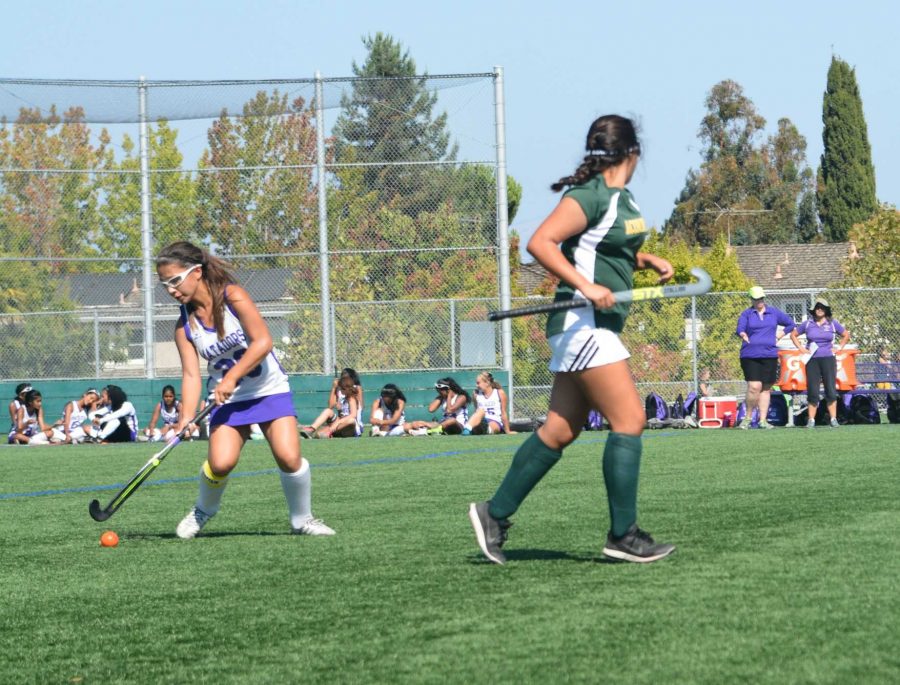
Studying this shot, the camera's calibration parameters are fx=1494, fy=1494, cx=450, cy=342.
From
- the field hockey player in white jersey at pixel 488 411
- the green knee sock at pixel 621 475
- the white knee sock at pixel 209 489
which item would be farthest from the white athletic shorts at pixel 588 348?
the field hockey player in white jersey at pixel 488 411

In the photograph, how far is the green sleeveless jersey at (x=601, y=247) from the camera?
6.16 meters

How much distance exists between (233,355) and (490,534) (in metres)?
2.21

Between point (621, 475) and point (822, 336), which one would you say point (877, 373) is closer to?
point (822, 336)

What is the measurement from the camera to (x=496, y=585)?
5.77 meters

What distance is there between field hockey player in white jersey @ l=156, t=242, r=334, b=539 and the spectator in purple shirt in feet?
43.5

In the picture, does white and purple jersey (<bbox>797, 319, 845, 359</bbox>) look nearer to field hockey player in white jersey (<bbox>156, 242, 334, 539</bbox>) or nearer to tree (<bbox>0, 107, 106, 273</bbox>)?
tree (<bbox>0, 107, 106, 273</bbox>)

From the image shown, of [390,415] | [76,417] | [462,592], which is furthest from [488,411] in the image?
[462,592]

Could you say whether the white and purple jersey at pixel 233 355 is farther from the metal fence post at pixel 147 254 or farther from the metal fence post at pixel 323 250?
the metal fence post at pixel 147 254

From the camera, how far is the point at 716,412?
908 inches

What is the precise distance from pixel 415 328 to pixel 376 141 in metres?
3.26

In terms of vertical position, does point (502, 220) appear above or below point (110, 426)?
above

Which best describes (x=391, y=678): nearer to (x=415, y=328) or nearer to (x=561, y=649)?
(x=561, y=649)

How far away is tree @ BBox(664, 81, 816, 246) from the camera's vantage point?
79.4m

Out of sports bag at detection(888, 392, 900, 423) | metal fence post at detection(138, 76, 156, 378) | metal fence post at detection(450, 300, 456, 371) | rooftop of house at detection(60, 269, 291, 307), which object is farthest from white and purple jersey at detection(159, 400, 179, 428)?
sports bag at detection(888, 392, 900, 423)
